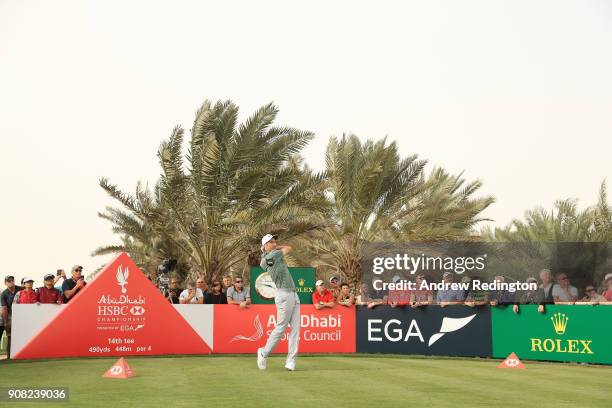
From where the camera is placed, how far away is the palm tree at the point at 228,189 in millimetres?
25078

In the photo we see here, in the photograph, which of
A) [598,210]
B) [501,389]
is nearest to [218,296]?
[501,389]

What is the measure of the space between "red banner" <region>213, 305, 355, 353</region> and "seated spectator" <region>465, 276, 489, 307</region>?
281 cm

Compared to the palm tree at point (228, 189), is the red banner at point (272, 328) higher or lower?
lower

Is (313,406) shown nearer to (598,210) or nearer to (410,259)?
(410,259)

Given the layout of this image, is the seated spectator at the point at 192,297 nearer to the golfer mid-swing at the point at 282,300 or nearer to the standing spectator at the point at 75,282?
the standing spectator at the point at 75,282

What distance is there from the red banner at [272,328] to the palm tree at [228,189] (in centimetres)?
602

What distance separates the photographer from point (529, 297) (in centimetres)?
1775

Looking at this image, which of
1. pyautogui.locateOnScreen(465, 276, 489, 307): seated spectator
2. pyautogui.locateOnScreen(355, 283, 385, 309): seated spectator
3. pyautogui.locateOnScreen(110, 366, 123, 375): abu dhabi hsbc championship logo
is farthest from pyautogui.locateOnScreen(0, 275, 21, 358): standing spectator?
pyautogui.locateOnScreen(465, 276, 489, 307): seated spectator

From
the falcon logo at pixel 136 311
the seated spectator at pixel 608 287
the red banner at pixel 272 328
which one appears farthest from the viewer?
the red banner at pixel 272 328

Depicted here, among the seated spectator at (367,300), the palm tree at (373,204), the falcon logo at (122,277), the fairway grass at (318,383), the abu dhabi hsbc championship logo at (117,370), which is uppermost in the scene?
the palm tree at (373,204)

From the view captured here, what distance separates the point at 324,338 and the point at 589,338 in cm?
606

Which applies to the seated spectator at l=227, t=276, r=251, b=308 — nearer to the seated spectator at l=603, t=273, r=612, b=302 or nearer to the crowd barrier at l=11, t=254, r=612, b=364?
the crowd barrier at l=11, t=254, r=612, b=364

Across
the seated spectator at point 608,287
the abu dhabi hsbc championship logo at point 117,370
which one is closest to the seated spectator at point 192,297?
A: the abu dhabi hsbc championship logo at point 117,370

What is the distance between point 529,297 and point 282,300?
23.9ft
